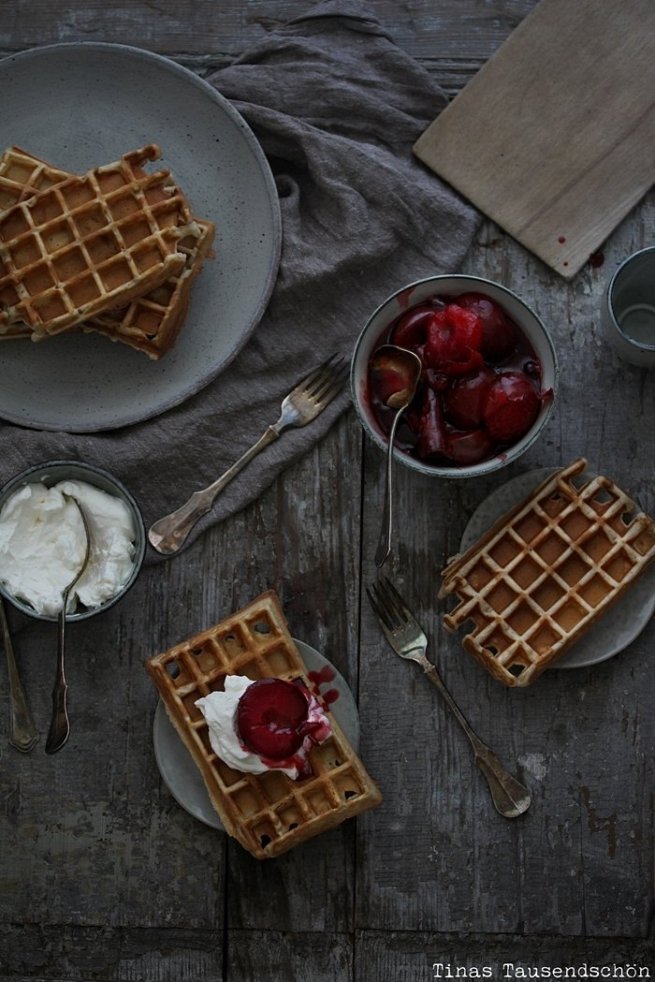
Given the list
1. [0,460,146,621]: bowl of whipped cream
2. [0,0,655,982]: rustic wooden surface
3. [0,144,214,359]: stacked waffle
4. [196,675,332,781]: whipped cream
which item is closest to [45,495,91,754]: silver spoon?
[0,460,146,621]: bowl of whipped cream

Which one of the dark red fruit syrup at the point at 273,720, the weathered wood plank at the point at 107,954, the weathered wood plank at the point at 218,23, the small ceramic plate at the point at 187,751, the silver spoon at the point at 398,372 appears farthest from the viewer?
the weathered wood plank at the point at 218,23

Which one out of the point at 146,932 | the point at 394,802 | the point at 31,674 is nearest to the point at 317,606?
the point at 394,802

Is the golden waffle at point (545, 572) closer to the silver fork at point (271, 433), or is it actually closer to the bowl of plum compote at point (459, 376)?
the bowl of plum compote at point (459, 376)

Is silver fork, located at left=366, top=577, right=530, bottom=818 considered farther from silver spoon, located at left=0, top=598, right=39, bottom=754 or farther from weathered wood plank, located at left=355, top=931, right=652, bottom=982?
silver spoon, located at left=0, top=598, right=39, bottom=754

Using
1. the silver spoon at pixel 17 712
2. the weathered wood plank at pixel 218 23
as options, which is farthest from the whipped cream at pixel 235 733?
the weathered wood plank at pixel 218 23

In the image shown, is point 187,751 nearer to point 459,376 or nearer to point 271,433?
point 271,433
